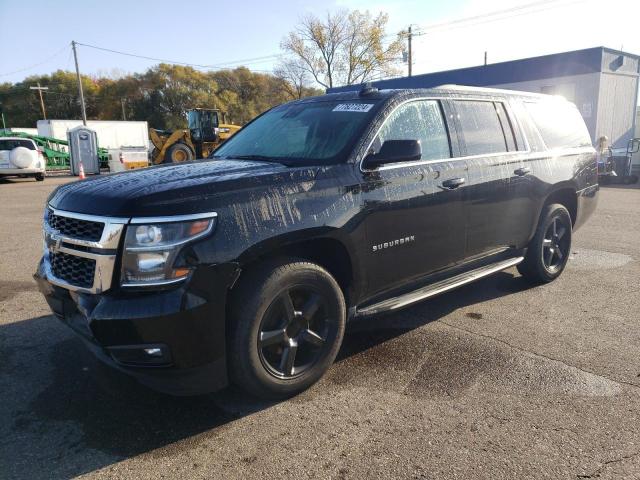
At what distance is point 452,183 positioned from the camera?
3822 mm

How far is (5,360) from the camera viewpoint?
3637mm

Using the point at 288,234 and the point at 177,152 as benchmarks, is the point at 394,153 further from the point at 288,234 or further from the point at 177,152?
the point at 177,152

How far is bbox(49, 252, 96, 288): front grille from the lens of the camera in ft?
8.66

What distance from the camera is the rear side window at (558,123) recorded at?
5.04m

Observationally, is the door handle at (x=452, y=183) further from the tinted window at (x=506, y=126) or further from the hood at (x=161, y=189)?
the hood at (x=161, y=189)

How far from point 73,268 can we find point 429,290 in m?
2.47

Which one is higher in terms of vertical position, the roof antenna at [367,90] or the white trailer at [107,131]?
the white trailer at [107,131]

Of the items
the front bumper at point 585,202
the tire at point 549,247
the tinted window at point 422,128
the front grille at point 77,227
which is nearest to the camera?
the front grille at point 77,227

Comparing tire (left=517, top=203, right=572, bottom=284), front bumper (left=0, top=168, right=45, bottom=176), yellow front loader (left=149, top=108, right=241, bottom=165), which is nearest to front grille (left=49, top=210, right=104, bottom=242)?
tire (left=517, top=203, right=572, bottom=284)

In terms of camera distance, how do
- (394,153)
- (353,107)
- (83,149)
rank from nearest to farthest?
(394,153)
(353,107)
(83,149)

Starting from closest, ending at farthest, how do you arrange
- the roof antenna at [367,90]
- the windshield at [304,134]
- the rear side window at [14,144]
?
the windshield at [304,134]
the roof antenna at [367,90]
the rear side window at [14,144]

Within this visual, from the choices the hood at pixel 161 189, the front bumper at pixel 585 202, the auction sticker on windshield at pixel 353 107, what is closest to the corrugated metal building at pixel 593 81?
the front bumper at pixel 585 202

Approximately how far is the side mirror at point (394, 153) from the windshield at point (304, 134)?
0.63 feet

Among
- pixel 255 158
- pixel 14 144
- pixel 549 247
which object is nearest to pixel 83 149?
pixel 14 144
